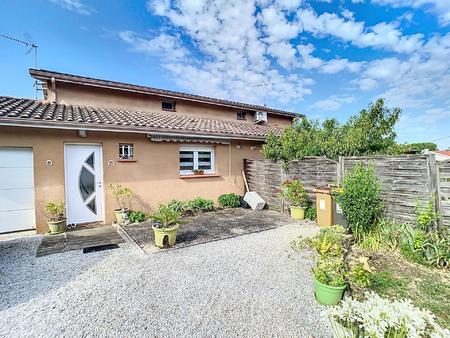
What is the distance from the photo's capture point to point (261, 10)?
9891 millimetres

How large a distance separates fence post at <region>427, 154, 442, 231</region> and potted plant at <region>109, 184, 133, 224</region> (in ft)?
29.8

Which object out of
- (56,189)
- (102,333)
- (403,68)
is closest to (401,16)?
(403,68)

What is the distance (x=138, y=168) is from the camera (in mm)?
8797

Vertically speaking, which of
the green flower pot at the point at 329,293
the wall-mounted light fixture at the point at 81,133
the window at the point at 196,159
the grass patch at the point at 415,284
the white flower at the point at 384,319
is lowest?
the grass patch at the point at 415,284

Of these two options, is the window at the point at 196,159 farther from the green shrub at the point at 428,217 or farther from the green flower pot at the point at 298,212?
the green shrub at the point at 428,217

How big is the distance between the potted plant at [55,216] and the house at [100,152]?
24cm

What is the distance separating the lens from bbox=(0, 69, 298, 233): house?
6949mm

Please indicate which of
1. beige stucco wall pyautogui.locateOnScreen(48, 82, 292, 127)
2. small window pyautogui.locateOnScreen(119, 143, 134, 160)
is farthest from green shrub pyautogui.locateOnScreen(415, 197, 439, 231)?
beige stucco wall pyautogui.locateOnScreen(48, 82, 292, 127)

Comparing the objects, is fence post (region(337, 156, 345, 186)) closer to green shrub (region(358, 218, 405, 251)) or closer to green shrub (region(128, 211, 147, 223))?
green shrub (region(358, 218, 405, 251))

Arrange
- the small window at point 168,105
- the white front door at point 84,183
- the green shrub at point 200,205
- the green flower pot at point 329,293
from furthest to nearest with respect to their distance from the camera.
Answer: the small window at point 168,105 < the green shrub at point 200,205 < the white front door at point 84,183 < the green flower pot at point 329,293

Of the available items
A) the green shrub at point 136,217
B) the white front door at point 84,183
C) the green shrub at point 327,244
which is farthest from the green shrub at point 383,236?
the white front door at point 84,183

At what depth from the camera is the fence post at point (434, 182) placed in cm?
522

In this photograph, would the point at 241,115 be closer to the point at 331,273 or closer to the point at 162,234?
the point at 162,234

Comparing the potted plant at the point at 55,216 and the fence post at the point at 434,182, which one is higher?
the fence post at the point at 434,182
